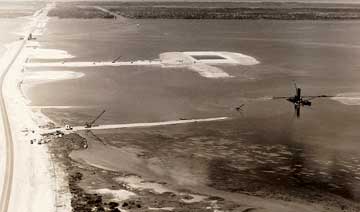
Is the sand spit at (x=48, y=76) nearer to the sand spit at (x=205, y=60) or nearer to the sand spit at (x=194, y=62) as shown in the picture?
the sand spit at (x=194, y=62)

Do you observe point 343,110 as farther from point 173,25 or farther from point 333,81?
point 173,25

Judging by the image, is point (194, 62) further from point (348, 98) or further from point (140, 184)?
point (140, 184)

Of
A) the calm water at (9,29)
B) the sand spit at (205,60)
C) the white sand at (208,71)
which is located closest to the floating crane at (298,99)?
the white sand at (208,71)

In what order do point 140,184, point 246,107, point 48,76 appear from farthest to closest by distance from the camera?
point 48,76 → point 246,107 → point 140,184

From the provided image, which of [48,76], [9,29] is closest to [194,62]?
[48,76]

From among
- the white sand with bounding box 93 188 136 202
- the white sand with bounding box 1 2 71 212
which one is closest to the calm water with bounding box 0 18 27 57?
the white sand with bounding box 1 2 71 212

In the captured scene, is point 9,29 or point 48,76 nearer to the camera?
point 48,76
